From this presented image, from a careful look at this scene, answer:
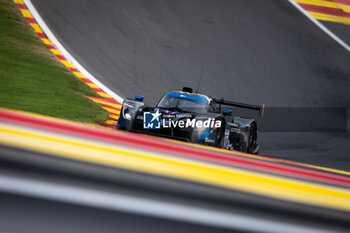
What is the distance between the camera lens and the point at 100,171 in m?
1.06

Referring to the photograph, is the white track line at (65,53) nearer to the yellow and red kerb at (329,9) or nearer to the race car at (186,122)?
the race car at (186,122)

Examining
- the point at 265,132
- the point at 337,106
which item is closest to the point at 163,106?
the point at 265,132

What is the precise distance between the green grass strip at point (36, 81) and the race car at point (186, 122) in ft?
4.89

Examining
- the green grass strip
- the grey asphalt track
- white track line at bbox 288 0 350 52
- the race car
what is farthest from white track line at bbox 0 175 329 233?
white track line at bbox 288 0 350 52

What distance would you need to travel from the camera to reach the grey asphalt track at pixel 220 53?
10945 millimetres

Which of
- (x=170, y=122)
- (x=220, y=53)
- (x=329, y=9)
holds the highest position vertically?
(x=329, y=9)

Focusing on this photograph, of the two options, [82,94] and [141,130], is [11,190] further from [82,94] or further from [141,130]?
[82,94]

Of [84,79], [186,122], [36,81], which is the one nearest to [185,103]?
[186,122]

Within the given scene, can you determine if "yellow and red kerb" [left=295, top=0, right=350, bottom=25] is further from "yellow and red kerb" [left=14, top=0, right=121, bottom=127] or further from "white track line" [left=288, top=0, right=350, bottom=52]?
"yellow and red kerb" [left=14, top=0, right=121, bottom=127]

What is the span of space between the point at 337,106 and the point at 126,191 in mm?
11292

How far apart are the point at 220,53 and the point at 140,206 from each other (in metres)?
12.6

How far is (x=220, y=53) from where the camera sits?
13.3 meters

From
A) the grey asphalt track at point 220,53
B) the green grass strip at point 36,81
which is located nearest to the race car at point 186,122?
the green grass strip at point 36,81

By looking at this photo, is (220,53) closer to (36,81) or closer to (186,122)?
(36,81)
